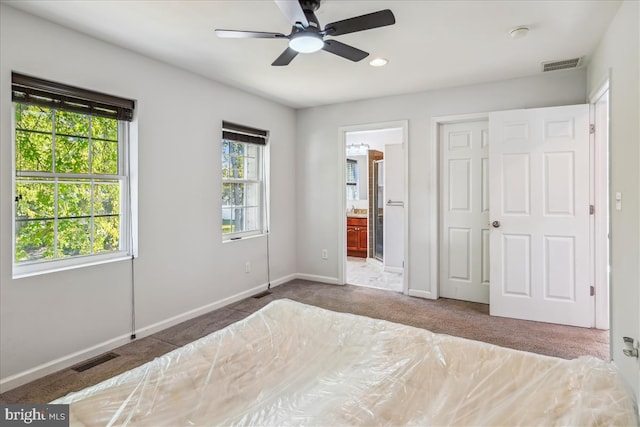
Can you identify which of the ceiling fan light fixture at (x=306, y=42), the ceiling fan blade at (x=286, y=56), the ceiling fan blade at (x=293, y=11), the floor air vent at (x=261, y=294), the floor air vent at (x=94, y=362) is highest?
the ceiling fan blade at (x=286, y=56)

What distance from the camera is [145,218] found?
3.13 meters

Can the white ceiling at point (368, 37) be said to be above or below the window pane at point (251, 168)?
above

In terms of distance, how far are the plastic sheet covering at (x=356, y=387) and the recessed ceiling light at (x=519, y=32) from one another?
7.57 ft

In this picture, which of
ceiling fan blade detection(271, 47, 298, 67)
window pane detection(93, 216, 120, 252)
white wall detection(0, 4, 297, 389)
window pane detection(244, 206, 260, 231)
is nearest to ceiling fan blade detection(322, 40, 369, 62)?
ceiling fan blade detection(271, 47, 298, 67)

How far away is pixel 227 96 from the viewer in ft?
13.0

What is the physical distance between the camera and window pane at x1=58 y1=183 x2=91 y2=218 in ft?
8.66

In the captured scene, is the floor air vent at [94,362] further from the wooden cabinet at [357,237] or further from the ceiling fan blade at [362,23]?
the wooden cabinet at [357,237]

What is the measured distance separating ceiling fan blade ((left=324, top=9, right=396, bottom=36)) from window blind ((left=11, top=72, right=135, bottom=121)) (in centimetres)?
188

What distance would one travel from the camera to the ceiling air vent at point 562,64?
3.23 meters

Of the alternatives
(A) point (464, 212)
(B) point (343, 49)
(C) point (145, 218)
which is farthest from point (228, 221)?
(A) point (464, 212)

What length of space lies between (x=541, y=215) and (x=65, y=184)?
4148 mm

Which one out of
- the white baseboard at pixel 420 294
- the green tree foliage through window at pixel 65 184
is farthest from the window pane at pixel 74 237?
the white baseboard at pixel 420 294

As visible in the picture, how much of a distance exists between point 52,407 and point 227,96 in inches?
135

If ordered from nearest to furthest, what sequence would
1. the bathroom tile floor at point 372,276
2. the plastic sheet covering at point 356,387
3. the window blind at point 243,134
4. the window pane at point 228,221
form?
the plastic sheet covering at point 356,387 < the window blind at point 243,134 < the window pane at point 228,221 < the bathroom tile floor at point 372,276
